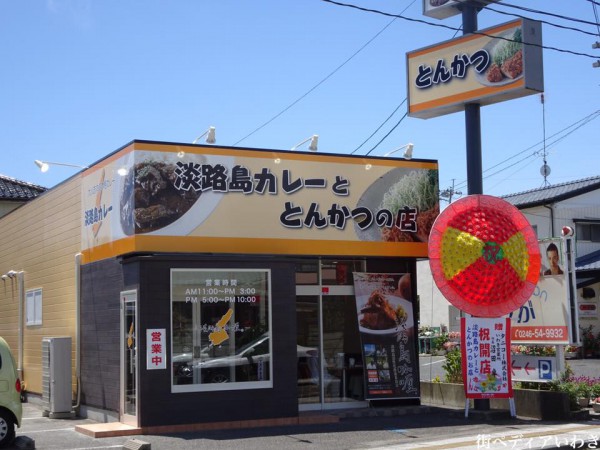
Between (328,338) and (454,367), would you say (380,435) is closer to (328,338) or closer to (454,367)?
(328,338)

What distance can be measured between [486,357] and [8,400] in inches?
345

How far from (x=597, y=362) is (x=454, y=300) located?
14.6 meters

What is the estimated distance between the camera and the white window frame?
21237mm

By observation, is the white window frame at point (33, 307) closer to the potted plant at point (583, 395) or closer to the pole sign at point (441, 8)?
the pole sign at point (441, 8)

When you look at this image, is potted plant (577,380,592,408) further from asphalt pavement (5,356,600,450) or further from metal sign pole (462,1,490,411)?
metal sign pole (462,1,490,411)

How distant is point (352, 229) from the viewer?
16.9m

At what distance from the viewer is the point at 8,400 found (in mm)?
13297

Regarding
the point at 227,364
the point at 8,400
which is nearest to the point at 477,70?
the point at 227,364

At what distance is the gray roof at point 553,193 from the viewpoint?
33594 mm

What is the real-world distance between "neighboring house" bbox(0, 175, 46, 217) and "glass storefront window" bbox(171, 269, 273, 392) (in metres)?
18.0

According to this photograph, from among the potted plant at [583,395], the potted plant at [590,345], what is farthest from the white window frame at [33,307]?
the potted plant at [590,345]

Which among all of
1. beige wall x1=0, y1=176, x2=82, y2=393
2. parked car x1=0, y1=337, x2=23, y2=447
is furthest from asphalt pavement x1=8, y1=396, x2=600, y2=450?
beige wall x1=0, y1=176, x2=82, y2=393

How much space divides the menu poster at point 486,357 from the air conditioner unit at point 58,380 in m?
8.61

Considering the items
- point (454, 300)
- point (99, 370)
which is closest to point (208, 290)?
point (99, 370)
